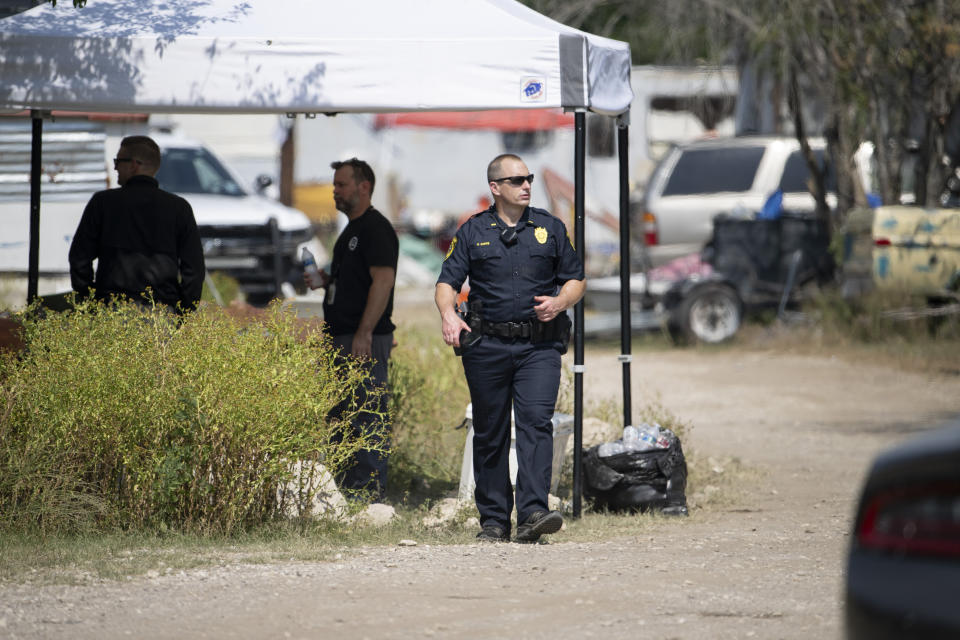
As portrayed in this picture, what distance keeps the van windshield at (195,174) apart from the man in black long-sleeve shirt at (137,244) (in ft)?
27.6

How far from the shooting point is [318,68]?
664 cm

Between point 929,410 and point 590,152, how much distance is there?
13.1 metres

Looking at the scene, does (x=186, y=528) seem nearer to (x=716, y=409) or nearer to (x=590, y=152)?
(x=716, y=409)

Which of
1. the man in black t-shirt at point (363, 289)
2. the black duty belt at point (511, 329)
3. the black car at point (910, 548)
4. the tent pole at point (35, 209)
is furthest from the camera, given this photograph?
the tent pole at point (35, 209)

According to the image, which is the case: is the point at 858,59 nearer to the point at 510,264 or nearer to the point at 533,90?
the point at 533,90

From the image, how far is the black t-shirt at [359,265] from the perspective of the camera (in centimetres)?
688

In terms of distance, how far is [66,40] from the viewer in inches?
259

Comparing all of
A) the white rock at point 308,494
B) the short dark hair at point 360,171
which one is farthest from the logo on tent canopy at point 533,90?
the white rock at point 308,494

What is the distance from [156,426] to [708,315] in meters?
8.81

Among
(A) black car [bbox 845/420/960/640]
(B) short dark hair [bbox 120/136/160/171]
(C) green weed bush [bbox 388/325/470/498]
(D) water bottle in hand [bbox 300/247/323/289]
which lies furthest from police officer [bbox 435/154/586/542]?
(A) black car [bbox 845/420/960/640]

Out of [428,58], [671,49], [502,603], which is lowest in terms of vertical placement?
[502,603]

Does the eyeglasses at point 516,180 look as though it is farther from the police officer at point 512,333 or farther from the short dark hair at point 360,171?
the short dark hair at point 360,171

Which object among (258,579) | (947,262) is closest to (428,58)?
(258,579)

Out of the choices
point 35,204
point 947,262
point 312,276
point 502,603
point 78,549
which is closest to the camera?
point 502,603
